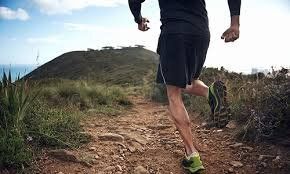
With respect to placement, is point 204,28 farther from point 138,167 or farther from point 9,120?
point 9,120

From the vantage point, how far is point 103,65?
24.1 meters

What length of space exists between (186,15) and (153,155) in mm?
1456

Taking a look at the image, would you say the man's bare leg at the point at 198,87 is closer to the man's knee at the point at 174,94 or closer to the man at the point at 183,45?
the man at the point at 183,45

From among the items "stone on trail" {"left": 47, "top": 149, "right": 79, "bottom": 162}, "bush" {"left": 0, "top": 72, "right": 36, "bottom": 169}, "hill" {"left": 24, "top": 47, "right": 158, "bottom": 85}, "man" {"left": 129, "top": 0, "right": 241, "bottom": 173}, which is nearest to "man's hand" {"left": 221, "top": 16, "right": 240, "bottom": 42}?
"man" {"left": 129, "top": 0, "right": 241, "bottom": 173}

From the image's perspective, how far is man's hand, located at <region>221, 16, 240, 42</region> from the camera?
326 cm

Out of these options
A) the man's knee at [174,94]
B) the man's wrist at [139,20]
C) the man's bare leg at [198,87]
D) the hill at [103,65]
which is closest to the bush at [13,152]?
the man's knee at [174,94]

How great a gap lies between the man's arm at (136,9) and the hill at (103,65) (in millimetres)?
13262

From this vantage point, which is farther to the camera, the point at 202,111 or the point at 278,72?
the point at 202,111

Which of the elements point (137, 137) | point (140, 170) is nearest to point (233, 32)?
point (140, 170)

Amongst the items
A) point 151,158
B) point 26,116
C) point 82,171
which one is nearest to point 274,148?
point 151,158

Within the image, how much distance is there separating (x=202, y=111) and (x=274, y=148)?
6.70ft

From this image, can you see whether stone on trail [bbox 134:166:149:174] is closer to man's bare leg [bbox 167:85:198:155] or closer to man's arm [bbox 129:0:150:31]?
man's bare leg [bbox 167:85:198:155]

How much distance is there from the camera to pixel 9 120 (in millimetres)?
3693

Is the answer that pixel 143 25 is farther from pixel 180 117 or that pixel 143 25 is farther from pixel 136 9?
pixel 180 117
